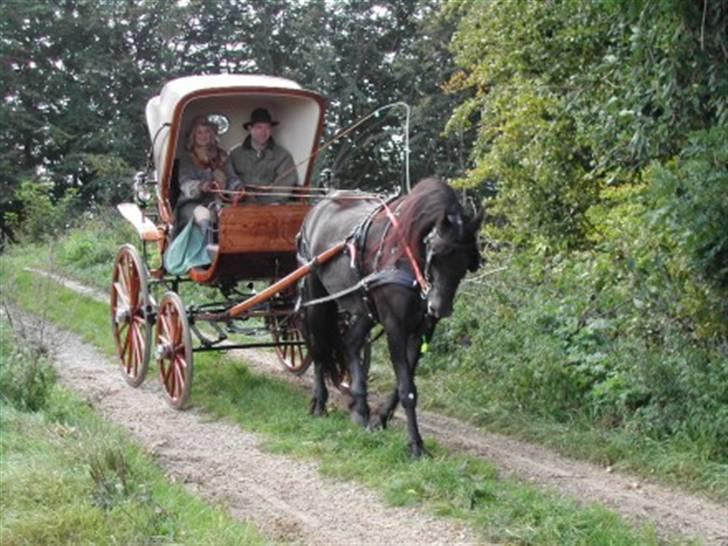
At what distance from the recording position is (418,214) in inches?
274

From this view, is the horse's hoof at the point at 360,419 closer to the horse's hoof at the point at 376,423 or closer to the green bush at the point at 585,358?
the horse's hoof at the point at 376,423

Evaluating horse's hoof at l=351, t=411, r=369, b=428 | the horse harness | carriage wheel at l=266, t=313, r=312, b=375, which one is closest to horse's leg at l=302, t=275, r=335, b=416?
the horse harness

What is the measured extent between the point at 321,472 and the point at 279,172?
394 cm

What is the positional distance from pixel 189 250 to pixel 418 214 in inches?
115

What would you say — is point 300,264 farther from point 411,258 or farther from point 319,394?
point 411,258

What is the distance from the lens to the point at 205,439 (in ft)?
25.4

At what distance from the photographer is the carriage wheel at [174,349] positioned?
8.59 meters

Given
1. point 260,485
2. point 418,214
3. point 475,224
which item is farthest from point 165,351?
point 475,224

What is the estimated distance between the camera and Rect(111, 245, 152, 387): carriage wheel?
9.48 metres

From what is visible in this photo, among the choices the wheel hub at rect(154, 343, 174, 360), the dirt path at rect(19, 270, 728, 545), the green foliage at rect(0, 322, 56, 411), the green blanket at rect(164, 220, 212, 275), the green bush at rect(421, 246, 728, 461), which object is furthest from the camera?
the green blanket at rect(164, 220, 212, 275)

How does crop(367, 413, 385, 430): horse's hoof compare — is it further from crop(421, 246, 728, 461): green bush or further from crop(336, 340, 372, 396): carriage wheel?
crop(421, 246, 728, 461): green bush

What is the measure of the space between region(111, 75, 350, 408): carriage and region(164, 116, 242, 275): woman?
11cm

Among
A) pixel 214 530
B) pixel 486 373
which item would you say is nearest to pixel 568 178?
pixel 486 373

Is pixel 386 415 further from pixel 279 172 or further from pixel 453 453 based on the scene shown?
pixel 279 172
